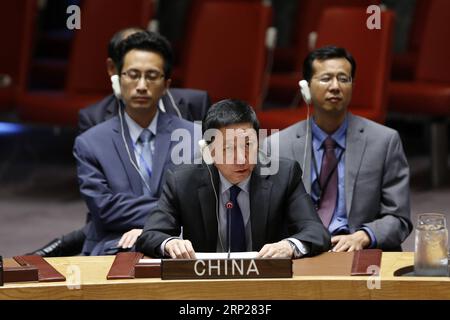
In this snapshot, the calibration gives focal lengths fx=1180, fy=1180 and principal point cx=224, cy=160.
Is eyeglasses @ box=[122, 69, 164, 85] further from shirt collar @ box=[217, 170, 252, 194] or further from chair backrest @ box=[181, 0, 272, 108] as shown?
chair backrest @ box=[181, 0, 272, 108]

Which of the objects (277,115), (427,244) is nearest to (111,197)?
(427,244)

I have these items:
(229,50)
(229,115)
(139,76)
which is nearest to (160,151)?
(139,76)

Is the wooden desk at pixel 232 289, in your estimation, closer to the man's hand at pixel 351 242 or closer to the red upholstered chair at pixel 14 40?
the man's hand at pixel 351 242

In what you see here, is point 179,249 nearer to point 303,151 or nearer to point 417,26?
point 303,151

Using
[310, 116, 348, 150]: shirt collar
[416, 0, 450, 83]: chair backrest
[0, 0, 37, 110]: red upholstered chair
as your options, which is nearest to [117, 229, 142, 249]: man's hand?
[310, 116, 348, 150]: shirt collar

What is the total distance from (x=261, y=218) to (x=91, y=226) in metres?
0.77

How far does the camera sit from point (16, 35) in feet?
17.4

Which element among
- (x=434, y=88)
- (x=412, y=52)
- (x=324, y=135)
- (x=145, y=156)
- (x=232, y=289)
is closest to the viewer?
(x=232, y=289)

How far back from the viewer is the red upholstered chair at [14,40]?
5.09 meters

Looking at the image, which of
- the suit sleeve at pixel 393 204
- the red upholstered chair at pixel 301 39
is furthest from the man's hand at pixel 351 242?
the red upholstered chair at pixel 301 39

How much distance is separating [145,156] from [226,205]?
0.70 metres

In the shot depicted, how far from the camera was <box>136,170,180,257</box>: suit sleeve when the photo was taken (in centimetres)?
262

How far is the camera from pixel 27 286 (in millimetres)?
2355

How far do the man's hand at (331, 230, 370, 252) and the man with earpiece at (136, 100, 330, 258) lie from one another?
22 centimetres
